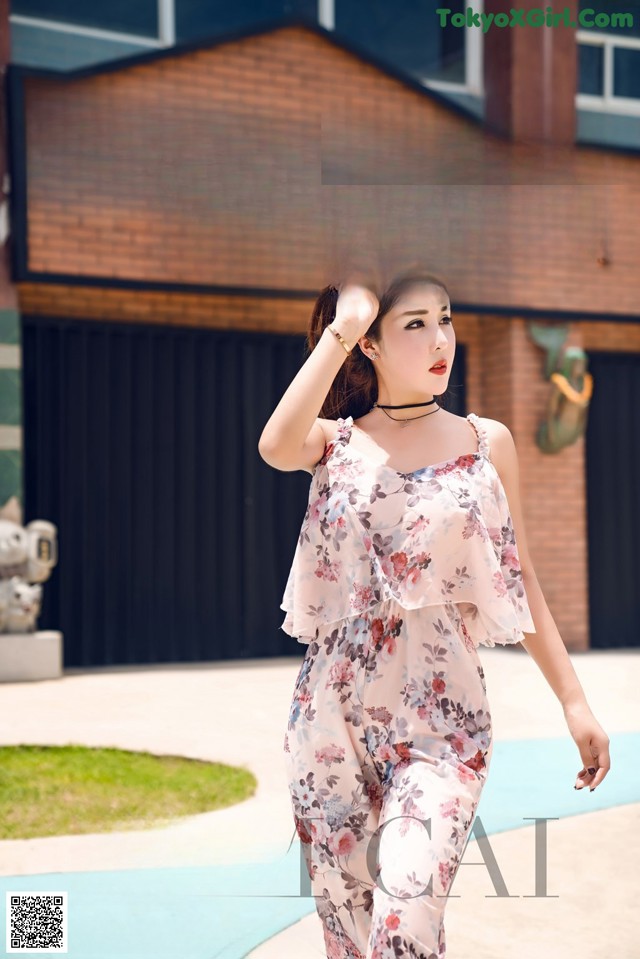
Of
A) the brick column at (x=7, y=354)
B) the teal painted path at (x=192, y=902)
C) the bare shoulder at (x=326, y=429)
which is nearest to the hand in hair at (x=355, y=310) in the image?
the bare shoulder at (x=326, y=429)

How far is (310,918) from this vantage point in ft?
11.8

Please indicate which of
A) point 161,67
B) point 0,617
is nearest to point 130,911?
point 0,617

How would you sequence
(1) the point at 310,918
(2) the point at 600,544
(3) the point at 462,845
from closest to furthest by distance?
(3) the point at 462,845
(1) the point at 310,918
(2) the point at 600,544

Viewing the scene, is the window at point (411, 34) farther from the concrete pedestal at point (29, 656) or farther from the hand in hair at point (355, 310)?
the hand in hair at point (355, 310)

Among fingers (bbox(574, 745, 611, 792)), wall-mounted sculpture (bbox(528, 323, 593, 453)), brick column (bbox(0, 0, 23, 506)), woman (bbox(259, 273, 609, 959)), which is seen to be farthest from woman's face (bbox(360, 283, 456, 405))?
wall-mounted sculpture (bbox(528, 323, 593, 453))

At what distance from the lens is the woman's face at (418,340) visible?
2.21 meters

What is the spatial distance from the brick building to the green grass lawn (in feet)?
11.5

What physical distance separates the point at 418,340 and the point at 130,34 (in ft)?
29.0

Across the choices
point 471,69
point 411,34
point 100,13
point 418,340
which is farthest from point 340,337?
point 411,34

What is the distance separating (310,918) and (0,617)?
5.48 meters

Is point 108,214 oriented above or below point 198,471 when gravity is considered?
above

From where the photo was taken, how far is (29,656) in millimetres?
8664

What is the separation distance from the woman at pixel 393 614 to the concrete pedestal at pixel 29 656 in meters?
6.70

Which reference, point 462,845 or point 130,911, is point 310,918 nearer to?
point 130,911
